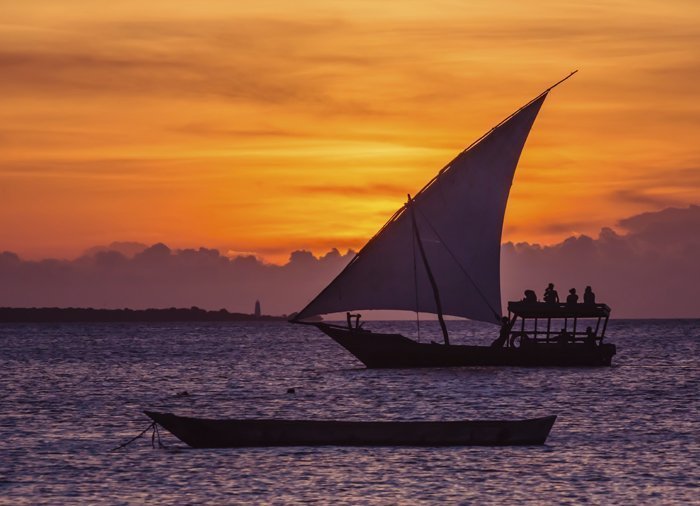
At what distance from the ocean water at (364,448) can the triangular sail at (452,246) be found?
479 centimetres

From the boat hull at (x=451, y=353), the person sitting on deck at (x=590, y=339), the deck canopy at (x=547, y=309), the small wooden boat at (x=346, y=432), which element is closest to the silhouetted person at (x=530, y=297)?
the deck canopy at (x=547, y=309)

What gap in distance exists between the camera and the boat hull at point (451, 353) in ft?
249

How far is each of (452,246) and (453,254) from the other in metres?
0.48

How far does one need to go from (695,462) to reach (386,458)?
966cm

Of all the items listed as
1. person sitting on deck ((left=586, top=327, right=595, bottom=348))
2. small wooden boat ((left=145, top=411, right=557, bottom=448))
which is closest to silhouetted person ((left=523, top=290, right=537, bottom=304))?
person sitting on deck ((left=586, top=327, right=595, bottom=348))

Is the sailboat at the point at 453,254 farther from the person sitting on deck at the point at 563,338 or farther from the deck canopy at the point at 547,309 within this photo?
the person sitting on deck at the point at 563,338

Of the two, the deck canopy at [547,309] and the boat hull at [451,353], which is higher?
the deck canopy at [547,309]

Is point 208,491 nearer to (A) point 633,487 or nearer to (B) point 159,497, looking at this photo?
(B) point 159,497

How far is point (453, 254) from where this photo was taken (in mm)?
73688

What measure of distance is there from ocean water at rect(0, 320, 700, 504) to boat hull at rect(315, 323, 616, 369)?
0.99m

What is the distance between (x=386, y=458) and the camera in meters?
38.9

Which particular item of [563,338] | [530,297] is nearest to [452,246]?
[530,297]

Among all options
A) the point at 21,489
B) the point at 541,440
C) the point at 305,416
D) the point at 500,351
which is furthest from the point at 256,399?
the point at 21,489

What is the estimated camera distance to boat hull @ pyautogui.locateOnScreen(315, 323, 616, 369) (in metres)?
76.0
